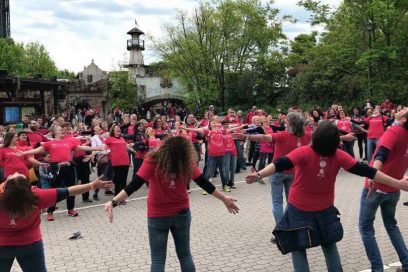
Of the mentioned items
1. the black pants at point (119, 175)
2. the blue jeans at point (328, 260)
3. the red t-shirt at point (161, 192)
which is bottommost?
the black pants at point (119, 175)

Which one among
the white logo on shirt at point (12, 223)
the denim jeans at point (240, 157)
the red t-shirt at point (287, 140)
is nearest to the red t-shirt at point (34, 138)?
the denim jeans at point (240, 157)

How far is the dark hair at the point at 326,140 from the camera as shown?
3996 mm

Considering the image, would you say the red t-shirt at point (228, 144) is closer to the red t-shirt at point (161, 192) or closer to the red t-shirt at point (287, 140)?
the red t-shirt at point (287, 140)

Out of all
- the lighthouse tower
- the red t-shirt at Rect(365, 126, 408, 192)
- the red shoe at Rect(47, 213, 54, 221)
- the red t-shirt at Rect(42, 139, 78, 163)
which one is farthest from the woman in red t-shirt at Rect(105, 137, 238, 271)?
the lighthouse tower

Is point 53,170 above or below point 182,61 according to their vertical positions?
below

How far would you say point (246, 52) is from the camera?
34969 millimetres

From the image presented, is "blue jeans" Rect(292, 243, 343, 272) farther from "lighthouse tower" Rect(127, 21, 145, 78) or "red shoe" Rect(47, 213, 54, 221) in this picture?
"lighthouse tower" Rect(127, 21, 145, 78)

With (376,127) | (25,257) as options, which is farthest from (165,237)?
(376,127)

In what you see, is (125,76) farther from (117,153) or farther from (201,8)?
(117,153)

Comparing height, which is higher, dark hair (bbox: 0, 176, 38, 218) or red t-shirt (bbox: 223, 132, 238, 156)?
dark hair (bbox: 0, 176, 38, 218)

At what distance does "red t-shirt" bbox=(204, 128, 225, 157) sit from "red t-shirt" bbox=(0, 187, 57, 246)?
6.78 m

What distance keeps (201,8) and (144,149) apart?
2516cm

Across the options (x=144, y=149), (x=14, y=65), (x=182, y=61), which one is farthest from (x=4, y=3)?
(x=144, y=149)

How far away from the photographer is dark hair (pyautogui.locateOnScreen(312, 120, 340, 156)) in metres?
4.00
